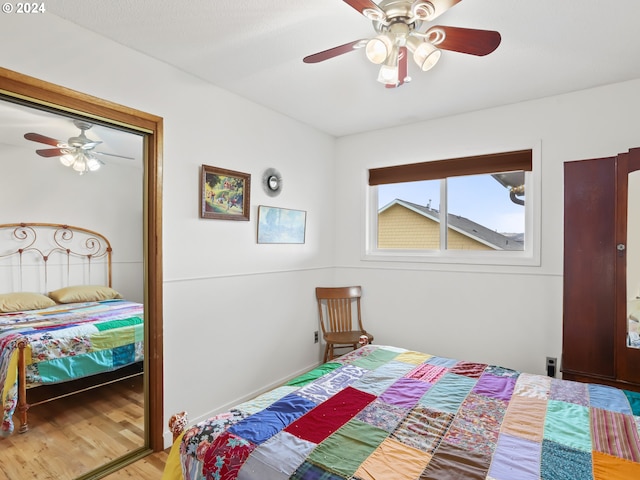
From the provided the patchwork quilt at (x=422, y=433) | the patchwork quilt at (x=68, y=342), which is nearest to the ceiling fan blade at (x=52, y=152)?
the patchwork quilt at (x=68, y=342)

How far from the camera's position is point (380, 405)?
1567 millimetres

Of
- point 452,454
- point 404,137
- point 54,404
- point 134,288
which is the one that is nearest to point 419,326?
point 404,137

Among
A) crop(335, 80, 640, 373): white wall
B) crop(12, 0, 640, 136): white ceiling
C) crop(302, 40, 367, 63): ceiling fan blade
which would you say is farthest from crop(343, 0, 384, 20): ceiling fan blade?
crop(335, 80, 640, 373): white wall

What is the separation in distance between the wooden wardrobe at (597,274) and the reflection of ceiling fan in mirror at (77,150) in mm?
3078

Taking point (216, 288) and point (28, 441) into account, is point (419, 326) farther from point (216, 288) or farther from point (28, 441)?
point (28, 441)

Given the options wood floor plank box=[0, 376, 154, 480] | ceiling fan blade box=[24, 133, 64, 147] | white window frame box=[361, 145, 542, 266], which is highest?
ceiling fan blade box=[24, 133, 64, 147]

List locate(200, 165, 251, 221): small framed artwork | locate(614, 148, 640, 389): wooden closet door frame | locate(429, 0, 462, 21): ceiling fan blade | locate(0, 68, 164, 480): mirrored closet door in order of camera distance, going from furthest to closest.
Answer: locate(200, 165, 251, 221): small framed artwork < locate(614, 148, 640, 389): wooden closet door frame < locate(0, 68, 164, 480): mirrored closet door < locate(429, 0, 462, 21): ceiling fan blade

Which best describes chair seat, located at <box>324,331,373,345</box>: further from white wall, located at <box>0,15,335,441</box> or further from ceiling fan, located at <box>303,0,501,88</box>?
ceiling fan, located at <box>303,0,501,88</box>

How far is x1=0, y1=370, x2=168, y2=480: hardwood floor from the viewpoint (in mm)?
1994

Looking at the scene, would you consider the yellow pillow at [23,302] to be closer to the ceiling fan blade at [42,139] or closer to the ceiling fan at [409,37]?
the ceiling fan blade at [42,139]

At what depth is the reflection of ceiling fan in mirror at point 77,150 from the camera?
1957 mm

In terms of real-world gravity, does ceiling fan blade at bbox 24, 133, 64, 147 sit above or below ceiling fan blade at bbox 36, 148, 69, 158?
above

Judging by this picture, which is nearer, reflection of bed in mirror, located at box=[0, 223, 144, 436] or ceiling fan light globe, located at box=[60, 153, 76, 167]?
reflection of bed in mirror, located at box=[0, 223, 144, 436]

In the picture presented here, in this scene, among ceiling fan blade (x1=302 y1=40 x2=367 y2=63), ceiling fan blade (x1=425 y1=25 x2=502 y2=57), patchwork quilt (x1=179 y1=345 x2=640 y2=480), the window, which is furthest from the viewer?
the window
